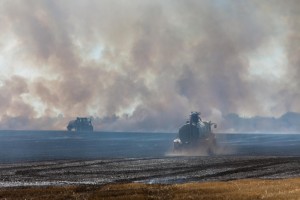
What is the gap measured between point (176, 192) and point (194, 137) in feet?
279

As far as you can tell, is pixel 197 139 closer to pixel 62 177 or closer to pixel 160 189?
pixel 62 177

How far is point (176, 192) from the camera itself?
136 ft

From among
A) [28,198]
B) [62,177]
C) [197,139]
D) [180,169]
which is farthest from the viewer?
[197,139]

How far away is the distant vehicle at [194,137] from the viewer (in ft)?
411

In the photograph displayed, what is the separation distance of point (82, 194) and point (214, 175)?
1103 inches

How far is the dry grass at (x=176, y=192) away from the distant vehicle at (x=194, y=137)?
77272 millimetres

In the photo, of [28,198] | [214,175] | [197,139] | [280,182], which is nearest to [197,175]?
[214,175]

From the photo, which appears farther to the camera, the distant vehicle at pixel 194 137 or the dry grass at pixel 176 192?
the distant vehicle at pixel 194 137

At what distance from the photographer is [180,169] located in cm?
7444

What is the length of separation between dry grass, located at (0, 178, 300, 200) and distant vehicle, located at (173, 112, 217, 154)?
7727 centimetres

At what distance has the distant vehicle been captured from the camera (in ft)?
411

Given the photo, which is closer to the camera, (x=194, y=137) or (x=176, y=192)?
(x=176, y=192)

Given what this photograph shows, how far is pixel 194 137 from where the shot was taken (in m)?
126

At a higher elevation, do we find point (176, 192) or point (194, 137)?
point (194, 137)
